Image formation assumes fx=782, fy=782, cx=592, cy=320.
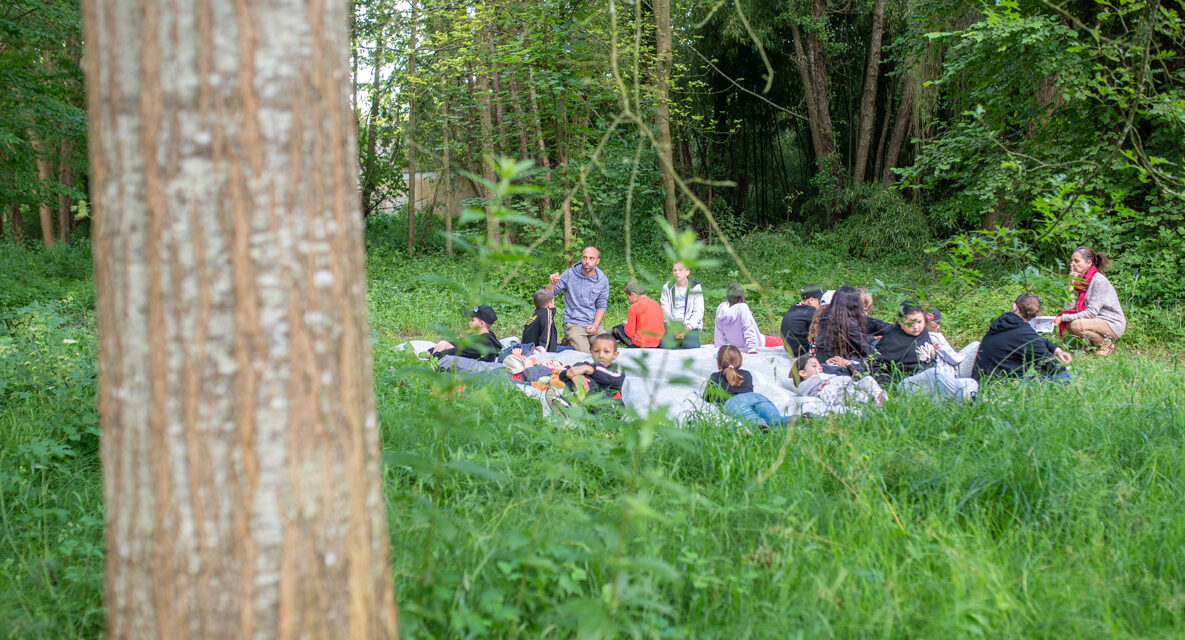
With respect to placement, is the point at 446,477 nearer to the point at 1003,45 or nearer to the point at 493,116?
the point at 1003,45

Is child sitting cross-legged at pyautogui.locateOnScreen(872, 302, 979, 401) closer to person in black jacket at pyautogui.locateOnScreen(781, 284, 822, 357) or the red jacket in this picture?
person in black jacket at pyautogui.locateOnScreen(781, 284, 822, 357)

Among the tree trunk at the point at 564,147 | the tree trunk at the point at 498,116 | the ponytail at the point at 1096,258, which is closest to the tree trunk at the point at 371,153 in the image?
the tree trunk at the point at 498,116

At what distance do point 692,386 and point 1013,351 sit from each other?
298 cm

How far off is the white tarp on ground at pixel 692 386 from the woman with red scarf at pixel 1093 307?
284 cm

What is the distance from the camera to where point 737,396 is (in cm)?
500

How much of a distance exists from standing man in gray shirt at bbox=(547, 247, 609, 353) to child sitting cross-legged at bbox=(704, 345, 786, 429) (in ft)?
11.9

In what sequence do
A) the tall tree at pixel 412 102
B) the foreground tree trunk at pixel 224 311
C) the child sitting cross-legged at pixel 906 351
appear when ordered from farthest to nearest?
the tall tree at pixel 412 102 → the child sitting cross-legged at pixel 906 351 → the foreground tree trunk at pixel 224 311

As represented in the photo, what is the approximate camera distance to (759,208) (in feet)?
83.9

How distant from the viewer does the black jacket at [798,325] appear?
7129mm

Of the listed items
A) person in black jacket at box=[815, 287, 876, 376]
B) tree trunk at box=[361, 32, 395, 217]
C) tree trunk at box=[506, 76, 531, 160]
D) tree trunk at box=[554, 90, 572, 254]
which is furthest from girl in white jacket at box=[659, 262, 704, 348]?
tree trunk at box=[361, 32, 395, 217]

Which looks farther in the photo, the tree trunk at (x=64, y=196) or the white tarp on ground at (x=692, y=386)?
the tree trunk at (x=64, y=196)

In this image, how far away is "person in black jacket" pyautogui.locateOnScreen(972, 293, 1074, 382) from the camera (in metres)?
5.36

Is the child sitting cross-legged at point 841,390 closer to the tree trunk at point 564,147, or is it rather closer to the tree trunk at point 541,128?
the tree trunk at point 564,147

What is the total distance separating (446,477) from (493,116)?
40.7 ft
